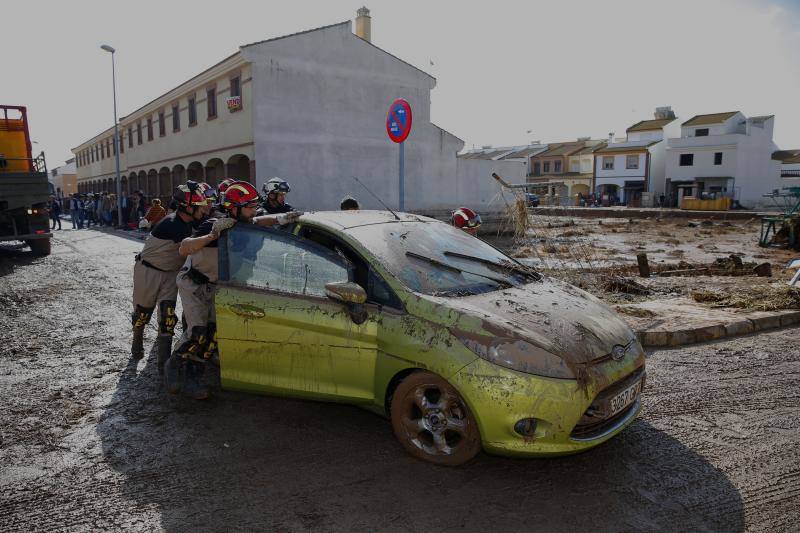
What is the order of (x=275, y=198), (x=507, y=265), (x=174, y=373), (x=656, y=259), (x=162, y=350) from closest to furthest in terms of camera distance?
(x=507, y=265) < (x=174, y=373) < (x=162, y=350) < (x=275, y=198) < (x=656, y=259)

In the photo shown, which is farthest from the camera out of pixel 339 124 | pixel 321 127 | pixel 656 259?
pixel 339 124

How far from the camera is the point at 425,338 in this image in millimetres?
3389

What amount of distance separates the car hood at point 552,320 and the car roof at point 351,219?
1.10 m

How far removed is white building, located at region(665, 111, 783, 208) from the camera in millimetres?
50344

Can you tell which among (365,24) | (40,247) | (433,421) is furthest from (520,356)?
(365,24)

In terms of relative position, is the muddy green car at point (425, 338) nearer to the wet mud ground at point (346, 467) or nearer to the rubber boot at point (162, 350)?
the wet mud ground at point (346, 467)

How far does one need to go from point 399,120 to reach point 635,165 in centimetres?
5677

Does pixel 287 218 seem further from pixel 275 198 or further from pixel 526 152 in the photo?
pixel 526 152

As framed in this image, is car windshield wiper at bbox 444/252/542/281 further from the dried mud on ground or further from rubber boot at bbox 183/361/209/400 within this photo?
the dried mud on ground

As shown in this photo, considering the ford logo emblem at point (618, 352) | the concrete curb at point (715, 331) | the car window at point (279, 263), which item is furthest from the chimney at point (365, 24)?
the ford logo emblem at point (618, 352)

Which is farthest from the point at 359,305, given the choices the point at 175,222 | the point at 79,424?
the point at 175,222

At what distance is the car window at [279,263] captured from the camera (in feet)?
12.8

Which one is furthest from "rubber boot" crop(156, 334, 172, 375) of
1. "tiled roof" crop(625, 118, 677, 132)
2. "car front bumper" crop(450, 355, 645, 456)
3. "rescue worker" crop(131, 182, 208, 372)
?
"tiled roof" crop(625, 118, 677, 132)

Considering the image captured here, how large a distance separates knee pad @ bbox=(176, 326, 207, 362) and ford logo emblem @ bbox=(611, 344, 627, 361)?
3.28 metres
